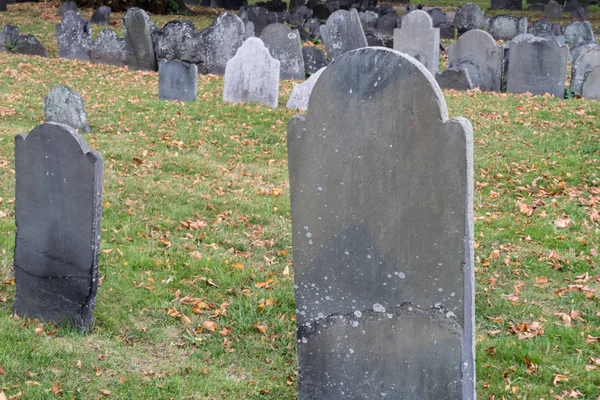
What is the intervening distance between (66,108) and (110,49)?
252 inches

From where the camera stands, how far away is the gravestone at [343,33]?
56.6 feet

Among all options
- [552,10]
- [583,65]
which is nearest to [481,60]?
[583,65]

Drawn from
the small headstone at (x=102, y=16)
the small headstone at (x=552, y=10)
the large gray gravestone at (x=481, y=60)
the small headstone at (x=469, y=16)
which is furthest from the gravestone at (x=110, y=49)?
the small headstone at (x=552, y=10)

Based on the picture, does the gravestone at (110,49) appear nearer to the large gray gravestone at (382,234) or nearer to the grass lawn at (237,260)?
the grass lawn at (237,260)

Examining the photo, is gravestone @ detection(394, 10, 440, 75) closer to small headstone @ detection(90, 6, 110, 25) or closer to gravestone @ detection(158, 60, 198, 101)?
gravestone @ detection(158, 60, 198, 101)

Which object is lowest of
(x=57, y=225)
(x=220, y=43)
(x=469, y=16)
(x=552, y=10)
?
(x=57, y=225)

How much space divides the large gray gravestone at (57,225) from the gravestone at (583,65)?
11.1 m

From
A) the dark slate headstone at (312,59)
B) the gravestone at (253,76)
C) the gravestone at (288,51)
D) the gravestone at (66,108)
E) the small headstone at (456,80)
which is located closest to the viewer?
the gravestone at (66,108)

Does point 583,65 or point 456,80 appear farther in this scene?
point 456,80

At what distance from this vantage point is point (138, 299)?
5555 millimetres

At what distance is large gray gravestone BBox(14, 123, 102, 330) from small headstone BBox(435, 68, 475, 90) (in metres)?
10.4

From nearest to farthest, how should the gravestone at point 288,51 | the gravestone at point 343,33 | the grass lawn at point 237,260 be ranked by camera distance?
the grass lawn at point 237,260 → the gravestone at point 288,51 → the gravestone at point 343,33

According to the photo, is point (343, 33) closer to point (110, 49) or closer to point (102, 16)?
point (110, 49)

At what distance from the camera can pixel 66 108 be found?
10.5 m
